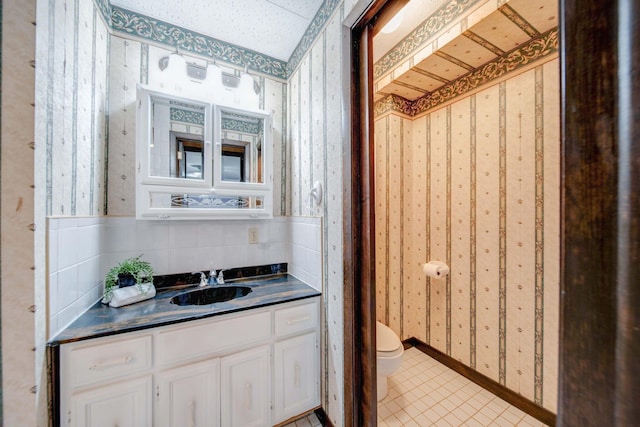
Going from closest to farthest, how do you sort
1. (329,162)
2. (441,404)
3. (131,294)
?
1. (131,294)
2. (329,162)
3. (441,404)

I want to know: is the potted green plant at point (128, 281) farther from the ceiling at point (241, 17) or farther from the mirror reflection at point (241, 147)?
the ceiling at point (241, 17)

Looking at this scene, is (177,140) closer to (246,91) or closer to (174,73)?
(174,73)

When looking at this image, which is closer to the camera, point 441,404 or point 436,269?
point 441,404

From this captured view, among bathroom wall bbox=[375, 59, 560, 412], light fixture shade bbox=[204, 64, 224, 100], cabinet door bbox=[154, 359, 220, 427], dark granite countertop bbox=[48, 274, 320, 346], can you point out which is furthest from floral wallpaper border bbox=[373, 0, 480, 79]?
cabinet door bbox=[154, 359, 220, 427]

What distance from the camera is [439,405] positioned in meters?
1.50

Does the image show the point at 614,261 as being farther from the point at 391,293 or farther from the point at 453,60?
the point at 391,293

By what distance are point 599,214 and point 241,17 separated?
1901 millimetres

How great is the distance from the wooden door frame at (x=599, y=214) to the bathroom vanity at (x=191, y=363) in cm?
112

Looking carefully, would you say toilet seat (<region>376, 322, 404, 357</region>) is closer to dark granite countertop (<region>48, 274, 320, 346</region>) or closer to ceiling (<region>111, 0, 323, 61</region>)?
dark granite countertop (<region>48, 274, 320, 346</region>)

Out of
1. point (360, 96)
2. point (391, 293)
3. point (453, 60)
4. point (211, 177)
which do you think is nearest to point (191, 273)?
point (211, 177)

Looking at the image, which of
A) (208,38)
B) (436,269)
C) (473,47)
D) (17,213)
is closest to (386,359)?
(436,269)

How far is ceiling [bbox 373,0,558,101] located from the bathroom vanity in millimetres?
1756

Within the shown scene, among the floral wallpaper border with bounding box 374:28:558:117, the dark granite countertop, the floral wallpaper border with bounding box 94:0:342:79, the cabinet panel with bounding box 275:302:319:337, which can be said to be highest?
the floral wallpaper border with bounding box 94:0:342:79

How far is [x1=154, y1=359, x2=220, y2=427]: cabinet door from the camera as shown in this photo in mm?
1017
